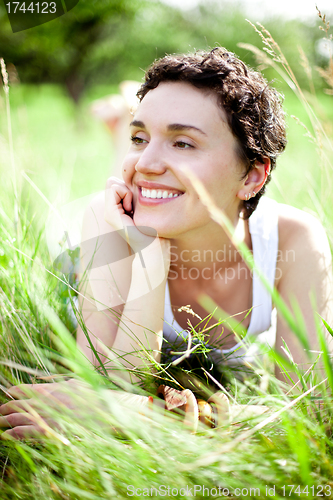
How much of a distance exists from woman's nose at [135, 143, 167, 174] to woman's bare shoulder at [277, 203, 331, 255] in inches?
35.6

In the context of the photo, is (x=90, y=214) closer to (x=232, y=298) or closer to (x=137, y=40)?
(x=232, y=298)

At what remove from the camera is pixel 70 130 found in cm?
1027

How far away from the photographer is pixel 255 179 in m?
1.98

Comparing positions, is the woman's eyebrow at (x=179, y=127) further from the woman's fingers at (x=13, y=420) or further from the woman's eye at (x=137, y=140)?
the woman's fingers at (x=13, y=420)

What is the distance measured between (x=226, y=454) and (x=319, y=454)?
0.82 feet

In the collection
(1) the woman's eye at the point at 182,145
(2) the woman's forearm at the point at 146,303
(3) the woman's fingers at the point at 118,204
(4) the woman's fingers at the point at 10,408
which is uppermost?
(1) the woman's eye at the point at 182,145

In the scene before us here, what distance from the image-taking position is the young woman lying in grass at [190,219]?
1683 millimetres

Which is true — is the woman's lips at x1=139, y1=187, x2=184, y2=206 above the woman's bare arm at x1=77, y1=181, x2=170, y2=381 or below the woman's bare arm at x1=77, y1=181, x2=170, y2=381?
above

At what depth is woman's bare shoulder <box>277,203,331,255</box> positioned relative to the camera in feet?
6.38

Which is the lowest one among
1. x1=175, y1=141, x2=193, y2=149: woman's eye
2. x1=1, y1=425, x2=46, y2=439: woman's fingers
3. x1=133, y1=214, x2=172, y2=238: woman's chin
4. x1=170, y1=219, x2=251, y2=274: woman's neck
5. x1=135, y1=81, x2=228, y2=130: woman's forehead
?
x1=1, y1=425, x2=46, y2=439: woman's fingers

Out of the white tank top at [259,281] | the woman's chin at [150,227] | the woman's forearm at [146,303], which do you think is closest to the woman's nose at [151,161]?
the woman's chin at [150,227]

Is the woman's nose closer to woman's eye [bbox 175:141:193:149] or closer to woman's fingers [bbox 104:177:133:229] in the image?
woman's eye [bbox 175:141:193:149]

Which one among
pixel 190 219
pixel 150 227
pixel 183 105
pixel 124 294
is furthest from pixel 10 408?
pixel 183 105

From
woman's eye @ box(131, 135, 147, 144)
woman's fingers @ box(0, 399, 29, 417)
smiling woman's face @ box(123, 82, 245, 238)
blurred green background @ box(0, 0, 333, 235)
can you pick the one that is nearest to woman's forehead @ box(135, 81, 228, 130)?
smiling woman's face @ box(123, 82, 245, 238)
